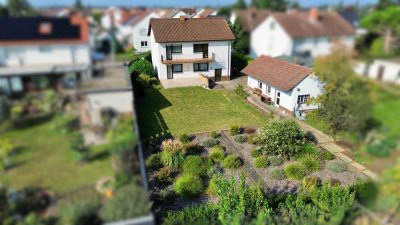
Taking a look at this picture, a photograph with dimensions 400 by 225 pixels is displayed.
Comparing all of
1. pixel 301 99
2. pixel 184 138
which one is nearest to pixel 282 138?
pixel 301 99

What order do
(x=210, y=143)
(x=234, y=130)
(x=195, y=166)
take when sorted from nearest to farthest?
1. (x=195, y=166)
2. (x=210, y=143)
3. (x=234, y=130)

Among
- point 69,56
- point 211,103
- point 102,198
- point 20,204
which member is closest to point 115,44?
point 69,56

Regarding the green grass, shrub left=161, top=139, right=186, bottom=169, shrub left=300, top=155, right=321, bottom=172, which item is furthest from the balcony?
the green grass

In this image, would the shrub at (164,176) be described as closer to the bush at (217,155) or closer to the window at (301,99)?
the bush at (217,155)

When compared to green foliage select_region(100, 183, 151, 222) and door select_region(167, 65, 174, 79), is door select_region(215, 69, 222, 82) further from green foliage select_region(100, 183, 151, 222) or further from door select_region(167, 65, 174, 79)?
green foliage select_region(100, 183, 151, 222)

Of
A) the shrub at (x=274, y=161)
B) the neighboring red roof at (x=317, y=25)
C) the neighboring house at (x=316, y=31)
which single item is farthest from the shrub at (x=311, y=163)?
the neighboring red roof at (x=317, y=25)

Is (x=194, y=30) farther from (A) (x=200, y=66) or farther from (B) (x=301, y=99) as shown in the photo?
(B) (x=301, y=99)

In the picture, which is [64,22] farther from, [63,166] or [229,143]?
[229,143]
